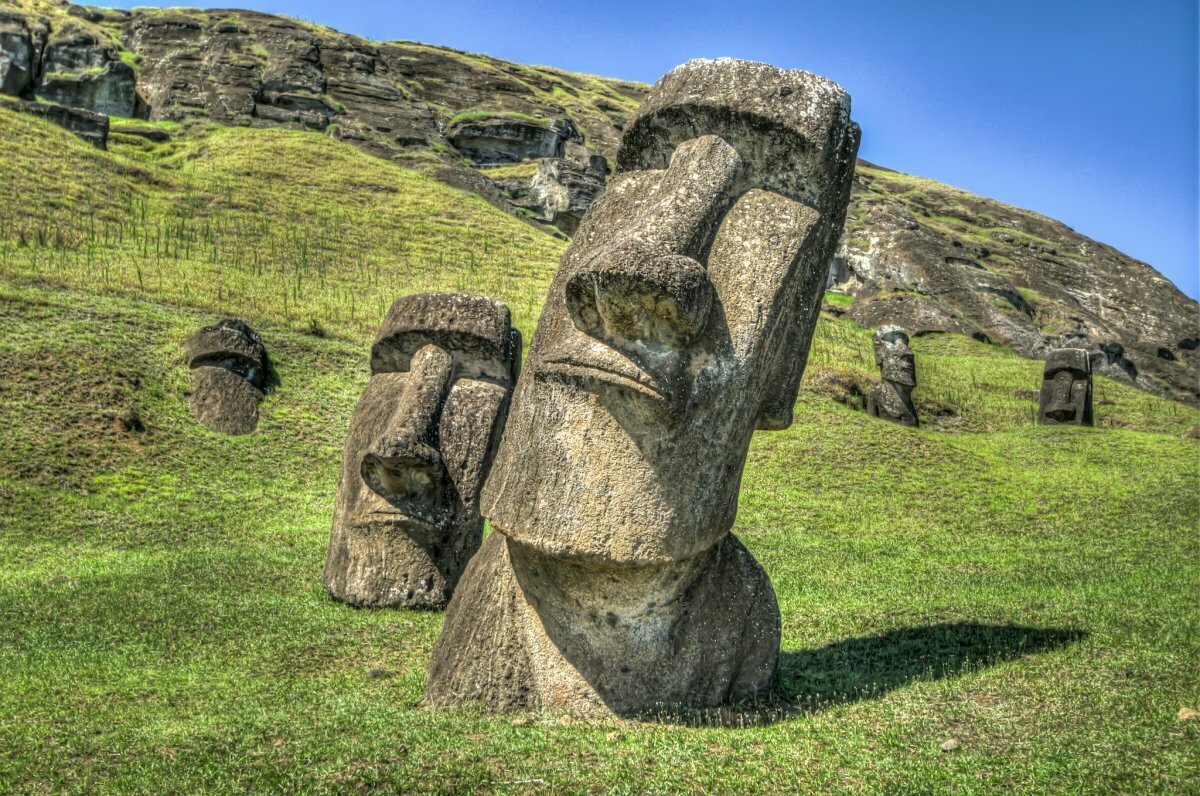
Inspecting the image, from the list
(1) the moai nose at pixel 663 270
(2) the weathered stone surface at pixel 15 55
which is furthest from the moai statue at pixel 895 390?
(2) the weathered stone surface at pixel 15 55

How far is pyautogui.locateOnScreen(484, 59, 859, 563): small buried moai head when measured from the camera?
518 centimetres

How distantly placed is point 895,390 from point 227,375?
12852mm

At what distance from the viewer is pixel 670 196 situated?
567 centimetres

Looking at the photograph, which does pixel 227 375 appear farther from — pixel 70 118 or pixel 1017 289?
pixel 1017 289

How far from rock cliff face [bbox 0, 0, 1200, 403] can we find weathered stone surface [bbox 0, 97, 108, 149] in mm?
179

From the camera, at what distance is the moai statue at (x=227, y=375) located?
16812mm

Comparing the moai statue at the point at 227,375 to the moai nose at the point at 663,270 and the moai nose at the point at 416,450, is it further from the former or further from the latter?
the moai nose at the point at 663,270

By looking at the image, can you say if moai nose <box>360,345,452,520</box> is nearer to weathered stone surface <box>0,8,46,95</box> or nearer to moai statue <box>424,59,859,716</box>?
moai statue <box>424,59,859,716</box>

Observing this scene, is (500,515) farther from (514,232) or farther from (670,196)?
(514,232)

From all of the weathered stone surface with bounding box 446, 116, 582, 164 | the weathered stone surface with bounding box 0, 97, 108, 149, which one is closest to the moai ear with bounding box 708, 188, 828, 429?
the weathered stone surface with bounding box 0, 97, 108, 149

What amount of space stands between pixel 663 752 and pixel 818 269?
2.67 m

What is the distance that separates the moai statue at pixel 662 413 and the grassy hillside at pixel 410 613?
1.23 feet

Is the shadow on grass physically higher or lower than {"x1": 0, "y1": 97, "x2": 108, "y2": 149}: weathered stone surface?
lower

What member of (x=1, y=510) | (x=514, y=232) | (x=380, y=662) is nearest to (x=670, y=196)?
(x=380, y=662)
